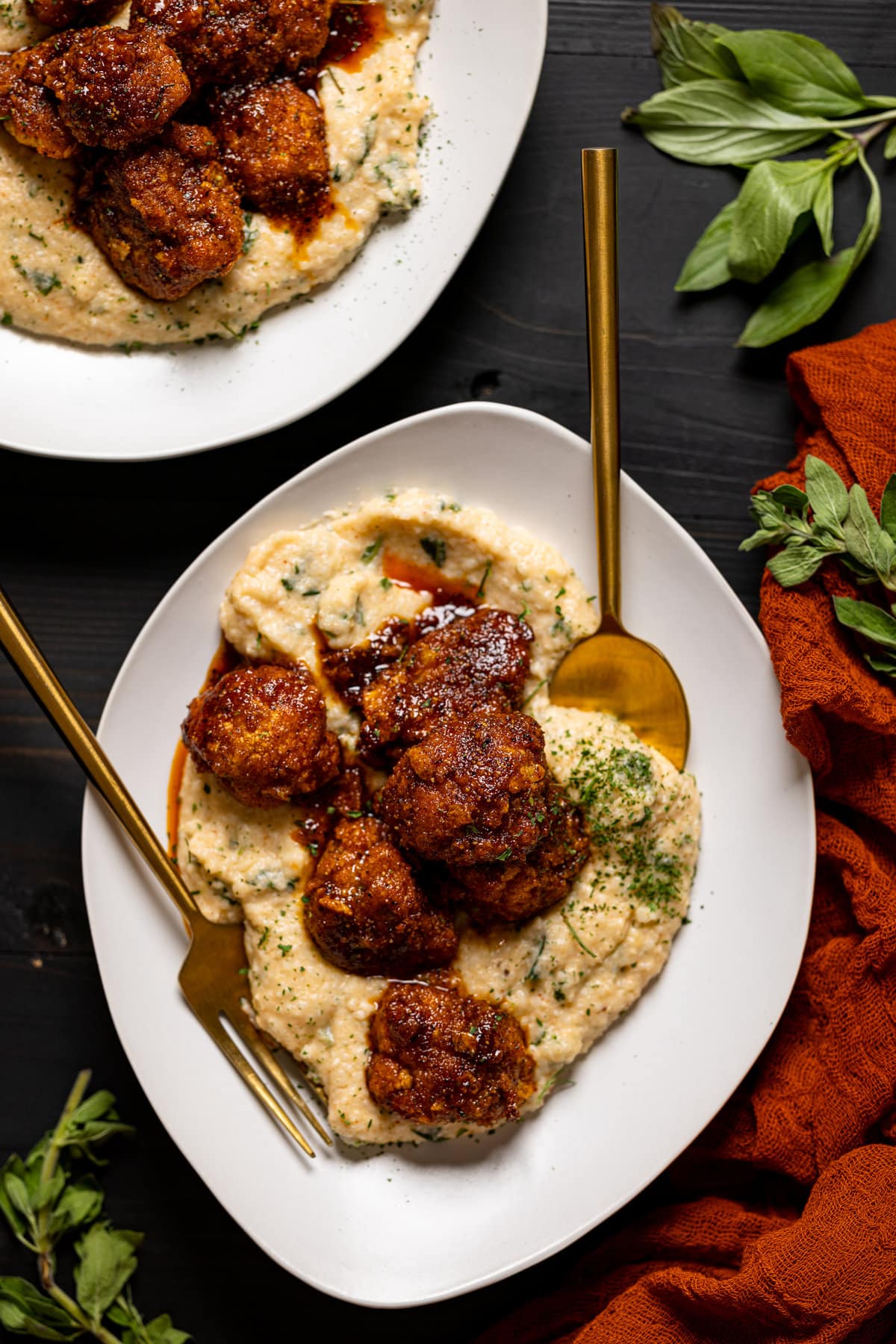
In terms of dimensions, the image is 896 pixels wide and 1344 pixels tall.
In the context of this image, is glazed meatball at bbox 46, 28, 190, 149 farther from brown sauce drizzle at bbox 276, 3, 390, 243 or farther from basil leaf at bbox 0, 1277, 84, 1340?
basil leaf at bbox 0, 1277, 84, 1340

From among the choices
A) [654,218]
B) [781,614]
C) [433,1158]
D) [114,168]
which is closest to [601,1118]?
[433,1158]

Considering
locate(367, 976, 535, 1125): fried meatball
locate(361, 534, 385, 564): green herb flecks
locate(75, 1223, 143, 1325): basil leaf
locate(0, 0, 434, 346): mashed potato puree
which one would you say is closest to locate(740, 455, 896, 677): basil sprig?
locate(361, 534, 385, 564): green herb flecks

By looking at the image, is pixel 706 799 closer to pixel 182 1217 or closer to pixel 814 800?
pixel 814 800

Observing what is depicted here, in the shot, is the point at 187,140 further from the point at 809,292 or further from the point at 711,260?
the point at 809,292

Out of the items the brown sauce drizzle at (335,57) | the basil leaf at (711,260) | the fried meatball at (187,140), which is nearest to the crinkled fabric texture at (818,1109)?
the basil leaf at (711,260)

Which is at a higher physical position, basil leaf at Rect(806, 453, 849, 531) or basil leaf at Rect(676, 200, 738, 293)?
basil leaf at Rect(676, 200, 738, 293)

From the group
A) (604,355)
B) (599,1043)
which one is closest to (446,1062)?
(599,1043)
